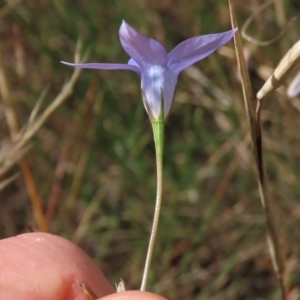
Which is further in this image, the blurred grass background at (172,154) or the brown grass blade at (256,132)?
the blurred grass background at (172,154)

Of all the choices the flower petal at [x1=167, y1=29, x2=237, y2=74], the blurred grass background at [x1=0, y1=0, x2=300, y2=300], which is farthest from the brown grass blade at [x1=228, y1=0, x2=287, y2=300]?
the blurred grass background at [x1=0, y1=0, x2=300, y2=300]

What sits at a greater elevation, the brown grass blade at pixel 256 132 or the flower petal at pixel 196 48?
the flower petal at pixel 196 48

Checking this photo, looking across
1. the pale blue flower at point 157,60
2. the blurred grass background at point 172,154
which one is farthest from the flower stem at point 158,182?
the blurred grass background at point 172,154

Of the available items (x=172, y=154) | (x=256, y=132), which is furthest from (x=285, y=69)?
(x=172, y=154)

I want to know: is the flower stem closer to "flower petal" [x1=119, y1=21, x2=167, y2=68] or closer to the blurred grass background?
"flower petal" [x1=119, y1=21, x2=167, y2=68]

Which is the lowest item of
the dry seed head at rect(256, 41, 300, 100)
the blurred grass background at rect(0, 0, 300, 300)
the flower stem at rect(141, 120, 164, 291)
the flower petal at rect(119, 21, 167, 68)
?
the flower stem at rect(141, 120, 164, 291)

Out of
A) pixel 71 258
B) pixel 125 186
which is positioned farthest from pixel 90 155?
pixel 71 258

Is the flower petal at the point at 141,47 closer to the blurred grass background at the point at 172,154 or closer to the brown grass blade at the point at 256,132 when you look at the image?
the brown grass blade at the point at 256,132
